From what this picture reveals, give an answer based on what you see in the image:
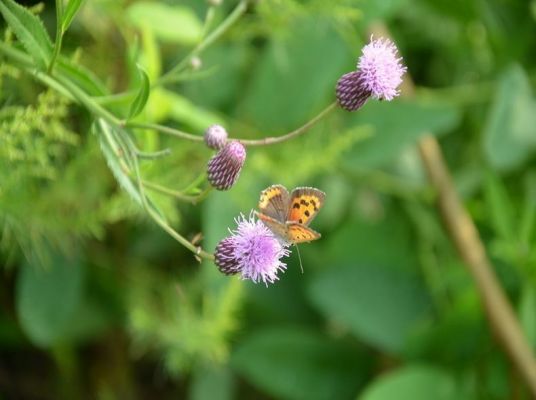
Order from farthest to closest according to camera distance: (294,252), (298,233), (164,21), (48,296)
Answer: (294,252) → (48,296) → (164,21) → (298,233)

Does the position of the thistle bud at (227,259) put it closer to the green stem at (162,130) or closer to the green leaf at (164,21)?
the green stem at (162,130)

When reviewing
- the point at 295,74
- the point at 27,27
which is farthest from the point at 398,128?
the point at 27,27

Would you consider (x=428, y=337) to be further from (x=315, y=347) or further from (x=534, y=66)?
(x=534, y=66)

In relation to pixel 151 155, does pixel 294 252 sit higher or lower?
higher

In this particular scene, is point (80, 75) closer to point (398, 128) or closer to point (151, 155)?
point (151, 155)

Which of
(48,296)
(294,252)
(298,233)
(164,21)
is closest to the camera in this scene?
(298,233)

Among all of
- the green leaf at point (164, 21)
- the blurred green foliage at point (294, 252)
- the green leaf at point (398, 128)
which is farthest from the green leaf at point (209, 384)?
the green leaf at point (164, 21)
